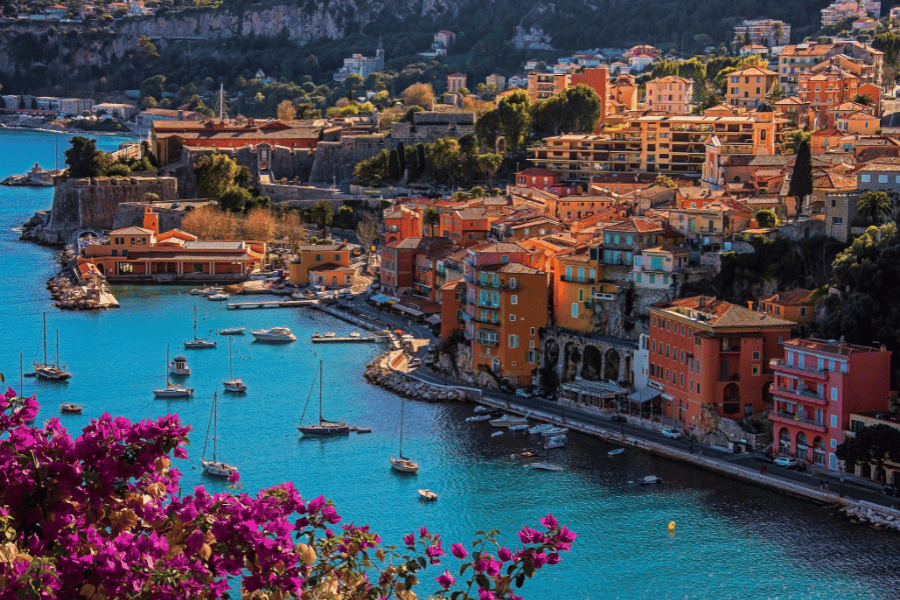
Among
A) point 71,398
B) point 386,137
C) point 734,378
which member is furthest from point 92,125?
point 734,378

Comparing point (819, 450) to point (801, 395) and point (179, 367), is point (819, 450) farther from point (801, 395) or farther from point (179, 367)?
point (179, 367)

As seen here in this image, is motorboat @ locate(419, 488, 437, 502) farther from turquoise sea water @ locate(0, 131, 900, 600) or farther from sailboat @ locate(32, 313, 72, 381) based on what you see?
sailboat @ locate(32, 313, 72, 381)

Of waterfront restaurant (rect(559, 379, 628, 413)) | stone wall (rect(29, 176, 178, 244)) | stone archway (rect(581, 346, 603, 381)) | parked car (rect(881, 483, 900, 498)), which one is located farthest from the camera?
stone wall (rect(29, 176, 178, 244))

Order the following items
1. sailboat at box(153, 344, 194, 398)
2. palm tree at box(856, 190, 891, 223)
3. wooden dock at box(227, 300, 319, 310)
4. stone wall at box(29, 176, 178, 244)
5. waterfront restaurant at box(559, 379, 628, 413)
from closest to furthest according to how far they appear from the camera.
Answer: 1. waterfront restaurant at box(559, 379, 628, 413)
2. palm tree at box(856, 190, 891, 223)
3. sailboat at box(153, 344, 194, 398)
4. wooden dock at box(227, 300, 319, 310)
5. stone wall at box(29, 176, 178, 244)

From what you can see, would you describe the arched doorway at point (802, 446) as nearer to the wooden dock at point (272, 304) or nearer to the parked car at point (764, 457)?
the parked car at point (764, 457)

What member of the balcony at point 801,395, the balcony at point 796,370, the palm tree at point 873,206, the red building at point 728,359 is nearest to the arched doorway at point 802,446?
the balcony at point 801,395

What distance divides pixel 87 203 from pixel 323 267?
16.3 m

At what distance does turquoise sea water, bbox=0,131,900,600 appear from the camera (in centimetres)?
2059

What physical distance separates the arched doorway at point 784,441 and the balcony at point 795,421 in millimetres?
240

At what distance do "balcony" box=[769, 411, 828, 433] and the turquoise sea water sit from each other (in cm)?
Answer: 145

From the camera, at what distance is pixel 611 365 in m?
29.9

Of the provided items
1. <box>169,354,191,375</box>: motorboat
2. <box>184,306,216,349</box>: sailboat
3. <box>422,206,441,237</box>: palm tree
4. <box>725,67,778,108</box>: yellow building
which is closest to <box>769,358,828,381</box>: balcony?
<box>169,354,191,375</box>: motorboat

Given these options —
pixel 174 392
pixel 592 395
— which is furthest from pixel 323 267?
pixel 592 395

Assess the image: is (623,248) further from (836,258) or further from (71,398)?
(71,398)
